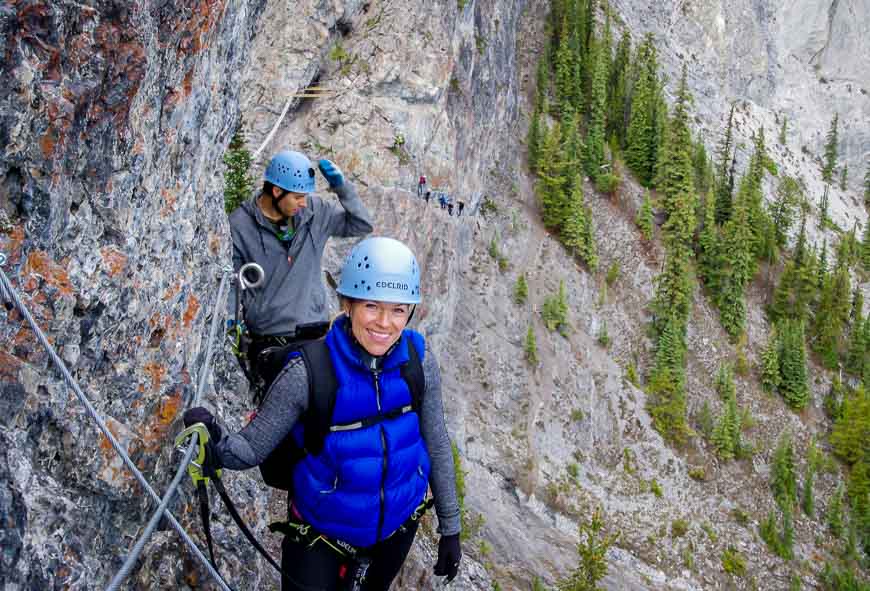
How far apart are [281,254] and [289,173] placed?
66 cm

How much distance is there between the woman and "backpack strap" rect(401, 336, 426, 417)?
0.03 m

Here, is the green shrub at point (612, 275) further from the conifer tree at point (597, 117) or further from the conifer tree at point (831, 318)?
the conifer tree at point (831, 318)

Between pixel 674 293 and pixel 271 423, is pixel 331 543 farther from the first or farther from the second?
pixel 674 293

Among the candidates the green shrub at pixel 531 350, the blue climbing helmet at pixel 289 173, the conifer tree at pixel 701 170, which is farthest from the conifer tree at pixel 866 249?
the blue climbing helmet at pixel 289 173

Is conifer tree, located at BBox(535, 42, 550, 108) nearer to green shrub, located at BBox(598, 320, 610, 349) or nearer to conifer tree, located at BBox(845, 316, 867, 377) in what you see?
green shrub, located at BBox(598, 320, 610, 349)

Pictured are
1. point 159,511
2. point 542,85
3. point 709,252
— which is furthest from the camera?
point 542,85

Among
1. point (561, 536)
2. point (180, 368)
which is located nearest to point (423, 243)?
point (561, 536)

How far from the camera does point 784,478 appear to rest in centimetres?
3831

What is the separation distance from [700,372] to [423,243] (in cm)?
2535

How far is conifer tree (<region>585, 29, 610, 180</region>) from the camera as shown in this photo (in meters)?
50.9

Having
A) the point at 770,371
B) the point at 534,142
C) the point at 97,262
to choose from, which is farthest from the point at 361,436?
the point at 770,371

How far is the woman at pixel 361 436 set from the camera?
3.49 m

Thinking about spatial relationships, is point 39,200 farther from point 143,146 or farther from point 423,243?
point 423,243

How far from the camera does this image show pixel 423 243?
25844 millimetres
